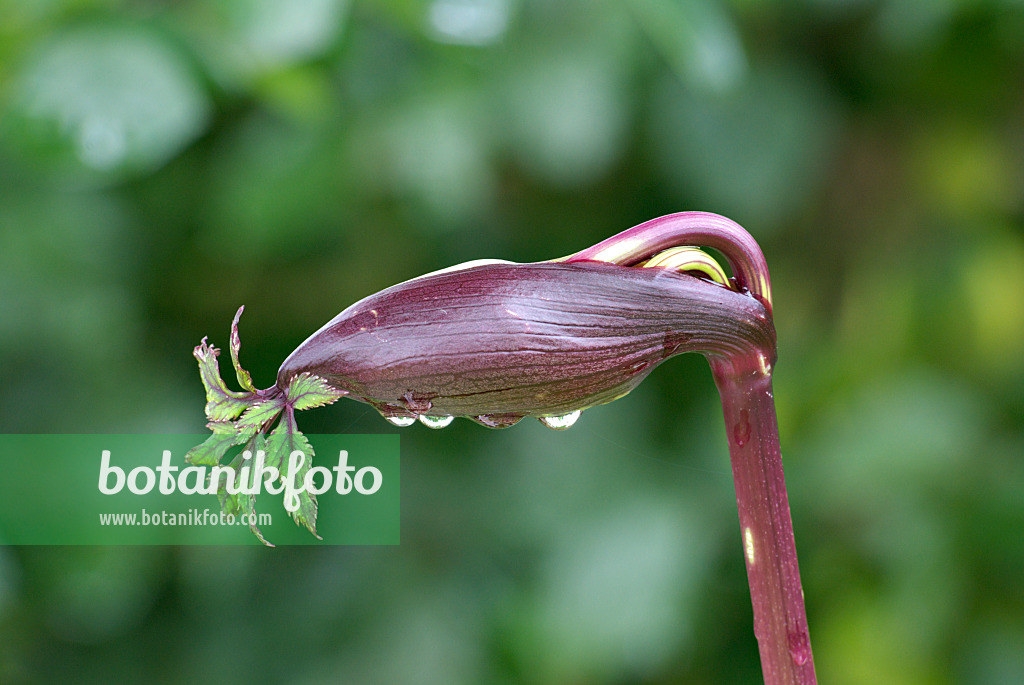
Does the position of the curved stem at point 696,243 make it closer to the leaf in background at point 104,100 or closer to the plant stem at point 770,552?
the plant stem at point 770,552

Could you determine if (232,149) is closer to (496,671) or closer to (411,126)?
(411,126)

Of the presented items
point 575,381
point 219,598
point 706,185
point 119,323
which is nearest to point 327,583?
point 219,598

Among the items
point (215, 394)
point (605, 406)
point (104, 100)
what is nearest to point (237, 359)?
point (215, 394)

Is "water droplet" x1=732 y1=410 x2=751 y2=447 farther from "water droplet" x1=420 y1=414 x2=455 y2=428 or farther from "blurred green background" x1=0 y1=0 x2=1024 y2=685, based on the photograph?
"blurred green background" x1=0 y1=0 x2=1024 y2=685

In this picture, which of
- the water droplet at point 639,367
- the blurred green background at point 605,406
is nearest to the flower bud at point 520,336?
the water droplet at point 639,367

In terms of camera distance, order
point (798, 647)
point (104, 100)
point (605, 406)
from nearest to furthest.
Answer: point (798, 647) → point (104, 100) → point (605, 406)

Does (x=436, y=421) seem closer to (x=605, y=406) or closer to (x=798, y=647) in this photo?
(x=798, y=647)

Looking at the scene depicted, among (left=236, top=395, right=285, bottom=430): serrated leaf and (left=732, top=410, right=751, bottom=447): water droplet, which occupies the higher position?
(left=236, top=395, right=285, bottom=430): serrated leaf

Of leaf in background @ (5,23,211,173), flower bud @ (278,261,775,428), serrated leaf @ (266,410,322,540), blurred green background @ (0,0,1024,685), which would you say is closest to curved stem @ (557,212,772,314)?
flower bud @ (278,261,775,428)

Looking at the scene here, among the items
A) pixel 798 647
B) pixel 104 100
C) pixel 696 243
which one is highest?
pixel 104 100
